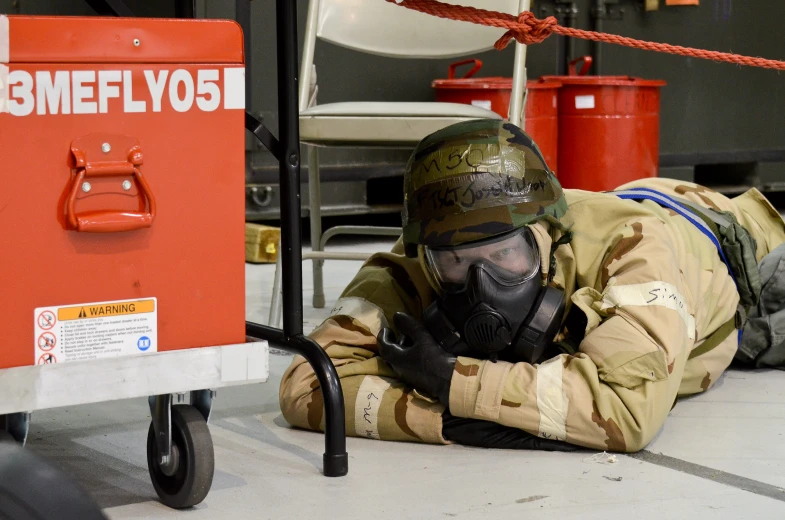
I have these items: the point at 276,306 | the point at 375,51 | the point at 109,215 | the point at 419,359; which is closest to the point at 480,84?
the point at 375,51

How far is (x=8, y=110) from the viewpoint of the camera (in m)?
1.33

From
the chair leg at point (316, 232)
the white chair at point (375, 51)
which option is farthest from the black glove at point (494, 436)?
the chair leg at point (316, 232)

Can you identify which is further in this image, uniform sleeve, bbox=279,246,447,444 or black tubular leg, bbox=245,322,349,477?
uniform sleeve, bbox=279,246,447,444

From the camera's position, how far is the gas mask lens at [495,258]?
194 centimetres

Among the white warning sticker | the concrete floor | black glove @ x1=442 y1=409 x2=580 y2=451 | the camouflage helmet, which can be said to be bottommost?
the concrete floor

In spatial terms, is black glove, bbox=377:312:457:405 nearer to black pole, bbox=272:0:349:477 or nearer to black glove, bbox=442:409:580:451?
black glove, bbox=442:409:580:451

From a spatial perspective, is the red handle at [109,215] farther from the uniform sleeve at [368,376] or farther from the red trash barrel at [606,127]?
the red trash barrel at [606,127]

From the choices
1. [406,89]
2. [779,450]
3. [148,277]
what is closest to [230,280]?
[148,277]

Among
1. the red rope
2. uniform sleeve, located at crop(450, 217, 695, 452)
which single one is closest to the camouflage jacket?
uniform sleeve, located at crop(450, 217, 695, 452)

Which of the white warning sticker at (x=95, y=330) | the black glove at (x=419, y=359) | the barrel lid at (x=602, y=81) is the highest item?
the barrel lid at (x=602, y=81)

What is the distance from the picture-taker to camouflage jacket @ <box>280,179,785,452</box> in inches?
73.8

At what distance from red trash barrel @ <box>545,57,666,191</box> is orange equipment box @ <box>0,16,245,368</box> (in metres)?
3.58

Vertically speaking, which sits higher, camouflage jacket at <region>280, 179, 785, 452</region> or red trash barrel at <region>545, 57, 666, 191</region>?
red trash barrel at <region>545, 57, 666, 191</region>

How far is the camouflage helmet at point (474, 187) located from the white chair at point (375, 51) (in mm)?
472
